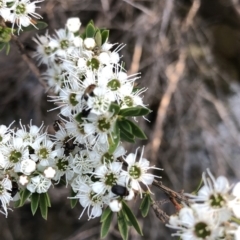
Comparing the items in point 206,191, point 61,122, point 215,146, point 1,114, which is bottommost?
point 1,114

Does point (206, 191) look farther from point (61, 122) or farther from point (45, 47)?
point (45, 47)

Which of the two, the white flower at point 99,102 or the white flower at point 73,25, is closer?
the white flower at point 99,102

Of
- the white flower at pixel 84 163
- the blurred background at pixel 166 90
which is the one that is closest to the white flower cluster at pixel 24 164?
the white flower at pixel 84 163

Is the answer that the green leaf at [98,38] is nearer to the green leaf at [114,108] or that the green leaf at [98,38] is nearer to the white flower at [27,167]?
the green leaf at [114,108]

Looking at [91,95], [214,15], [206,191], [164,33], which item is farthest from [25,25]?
[214,15]

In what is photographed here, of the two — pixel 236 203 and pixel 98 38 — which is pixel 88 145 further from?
pixel 236 203

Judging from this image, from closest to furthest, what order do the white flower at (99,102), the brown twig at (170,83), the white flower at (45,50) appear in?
the white flower at (99,102)
the white flower at (45,50)
the brown twig at (170,83)
